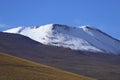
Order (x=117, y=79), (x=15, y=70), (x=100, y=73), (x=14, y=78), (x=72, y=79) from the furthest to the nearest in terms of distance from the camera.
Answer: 1. (x=100, y=73)
2. (x=117, y=79)
3. (x=72, y=79)
4. (x=15, y=70)
5. (x=14, y=78)

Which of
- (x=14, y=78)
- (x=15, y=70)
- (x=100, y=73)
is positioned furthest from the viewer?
(x=100, y=73)

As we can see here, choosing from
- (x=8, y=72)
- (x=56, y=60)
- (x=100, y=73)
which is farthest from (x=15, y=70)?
(x=56, y=60)

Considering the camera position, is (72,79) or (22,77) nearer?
(22,77)

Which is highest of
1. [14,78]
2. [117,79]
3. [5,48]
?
[5,48]

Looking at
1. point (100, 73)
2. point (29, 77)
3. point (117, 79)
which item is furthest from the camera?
point (100, 73)

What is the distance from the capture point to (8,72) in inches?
1606

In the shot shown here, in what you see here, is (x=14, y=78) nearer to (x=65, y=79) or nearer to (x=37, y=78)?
(x=37, y=78)

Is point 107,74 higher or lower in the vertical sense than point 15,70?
higher

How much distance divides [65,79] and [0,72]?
8337mm

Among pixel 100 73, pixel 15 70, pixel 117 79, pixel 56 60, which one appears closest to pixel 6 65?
pixel 15 70

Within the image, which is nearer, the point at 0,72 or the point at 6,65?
the point at 0,72

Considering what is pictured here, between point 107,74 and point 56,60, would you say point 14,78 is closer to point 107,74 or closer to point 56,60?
point 107,74

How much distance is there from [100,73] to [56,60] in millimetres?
39694

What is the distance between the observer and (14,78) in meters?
37.5
